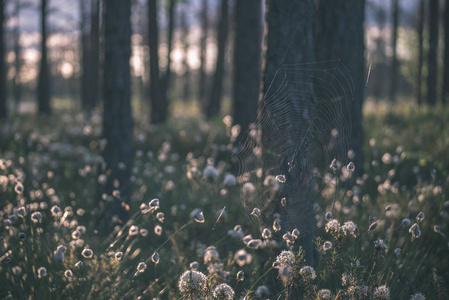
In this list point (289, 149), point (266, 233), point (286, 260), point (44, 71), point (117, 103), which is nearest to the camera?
point (286, 260)

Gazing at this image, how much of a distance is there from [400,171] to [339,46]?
301 cm

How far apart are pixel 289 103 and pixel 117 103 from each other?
→ 2408 millimetres

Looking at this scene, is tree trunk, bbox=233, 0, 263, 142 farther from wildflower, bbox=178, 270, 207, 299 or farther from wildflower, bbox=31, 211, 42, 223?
wildflower, bbox=178, 270, 207, 299

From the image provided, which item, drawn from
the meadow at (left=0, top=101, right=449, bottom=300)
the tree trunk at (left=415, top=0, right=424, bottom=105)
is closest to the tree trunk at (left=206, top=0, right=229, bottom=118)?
the meadow at (left=0, top=101, right=449, bottom=300)

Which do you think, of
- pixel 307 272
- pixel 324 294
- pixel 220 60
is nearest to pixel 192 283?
pixel 307 272

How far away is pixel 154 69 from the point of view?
529 inches

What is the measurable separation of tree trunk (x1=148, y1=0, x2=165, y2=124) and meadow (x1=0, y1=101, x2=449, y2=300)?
3989 mm

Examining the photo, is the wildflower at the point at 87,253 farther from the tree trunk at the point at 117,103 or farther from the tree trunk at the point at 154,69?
the tree trunk at the point at 154,69

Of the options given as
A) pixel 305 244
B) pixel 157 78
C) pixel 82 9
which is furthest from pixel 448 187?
pixel 82 9

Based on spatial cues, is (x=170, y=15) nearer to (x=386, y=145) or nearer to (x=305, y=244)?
(x=386, y=145)

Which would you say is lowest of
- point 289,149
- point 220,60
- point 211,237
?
point 211,237

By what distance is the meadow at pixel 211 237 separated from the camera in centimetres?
266

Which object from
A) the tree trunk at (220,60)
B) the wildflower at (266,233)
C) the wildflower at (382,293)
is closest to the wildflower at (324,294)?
the wildflower at (382,293)

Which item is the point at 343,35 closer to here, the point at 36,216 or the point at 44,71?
the point at 36,216
